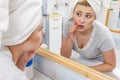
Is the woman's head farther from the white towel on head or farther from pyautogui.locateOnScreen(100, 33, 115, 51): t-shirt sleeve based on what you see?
the white towel on head

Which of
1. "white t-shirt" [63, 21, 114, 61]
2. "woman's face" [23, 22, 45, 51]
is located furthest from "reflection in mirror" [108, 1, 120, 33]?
"woman's face" [23, 22, 45, 51]

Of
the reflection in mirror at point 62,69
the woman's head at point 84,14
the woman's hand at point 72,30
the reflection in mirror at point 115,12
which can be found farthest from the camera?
the reflection in mirror at point 115,12

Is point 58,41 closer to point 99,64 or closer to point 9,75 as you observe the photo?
point 99,64

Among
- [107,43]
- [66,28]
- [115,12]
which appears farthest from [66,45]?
[115,12]

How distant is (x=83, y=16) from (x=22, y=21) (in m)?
0.41

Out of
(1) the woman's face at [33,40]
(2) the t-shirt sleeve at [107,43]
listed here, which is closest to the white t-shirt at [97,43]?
(2) the t-shirt sleeve at [107,43]

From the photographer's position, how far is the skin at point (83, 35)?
0.71 m

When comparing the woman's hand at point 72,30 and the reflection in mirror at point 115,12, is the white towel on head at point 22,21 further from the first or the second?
the reflection in mirror at point 115,12

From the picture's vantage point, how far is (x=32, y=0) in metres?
0.35

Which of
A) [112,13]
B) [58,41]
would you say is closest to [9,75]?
Answer: [58,41]

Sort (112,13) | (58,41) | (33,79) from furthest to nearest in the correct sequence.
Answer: (112,13) → (58,41) → (33,79)

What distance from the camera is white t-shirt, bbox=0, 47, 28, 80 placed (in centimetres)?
34

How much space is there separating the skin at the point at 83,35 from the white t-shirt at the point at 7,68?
379 millimetres

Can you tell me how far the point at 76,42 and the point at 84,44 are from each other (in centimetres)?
4
